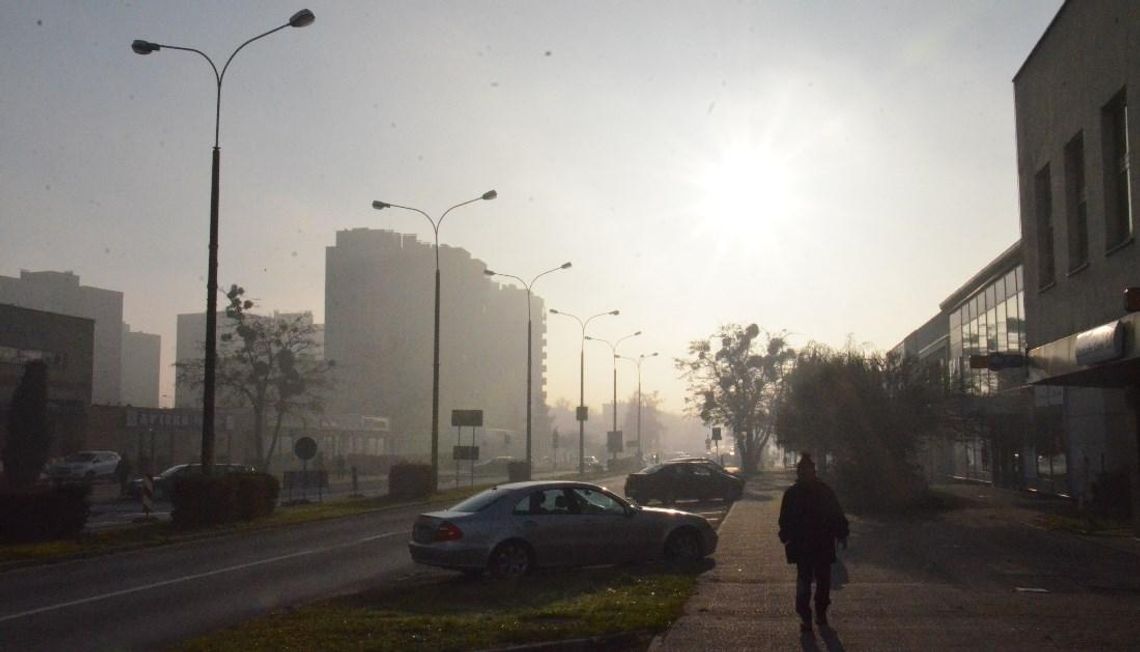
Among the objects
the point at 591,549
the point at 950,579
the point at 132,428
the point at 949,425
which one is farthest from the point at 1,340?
the point at 950,579

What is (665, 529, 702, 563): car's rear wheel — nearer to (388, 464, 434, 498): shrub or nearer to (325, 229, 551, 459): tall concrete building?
(388, 464, 434, 498): shrub

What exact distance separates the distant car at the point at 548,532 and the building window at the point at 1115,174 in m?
9.96

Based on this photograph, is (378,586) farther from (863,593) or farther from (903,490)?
(903,490)

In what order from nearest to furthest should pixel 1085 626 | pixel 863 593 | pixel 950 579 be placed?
pixel 1085 626 → pixel 863 593 → pixel 950 579

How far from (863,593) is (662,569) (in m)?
3.87

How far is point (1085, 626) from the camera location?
1062cm

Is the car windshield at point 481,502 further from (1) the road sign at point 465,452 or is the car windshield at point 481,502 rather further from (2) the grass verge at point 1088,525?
(1) the road sign at point 465,452

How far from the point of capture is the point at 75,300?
Result: 595 ft

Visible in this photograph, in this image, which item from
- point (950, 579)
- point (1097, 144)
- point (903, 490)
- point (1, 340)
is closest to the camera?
point (950, 579)

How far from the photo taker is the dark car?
121ft

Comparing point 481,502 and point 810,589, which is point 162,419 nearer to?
point 481,502

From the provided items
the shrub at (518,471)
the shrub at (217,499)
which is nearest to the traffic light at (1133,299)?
the shrub at (217,499)

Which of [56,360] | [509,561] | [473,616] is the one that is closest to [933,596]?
[473,616]

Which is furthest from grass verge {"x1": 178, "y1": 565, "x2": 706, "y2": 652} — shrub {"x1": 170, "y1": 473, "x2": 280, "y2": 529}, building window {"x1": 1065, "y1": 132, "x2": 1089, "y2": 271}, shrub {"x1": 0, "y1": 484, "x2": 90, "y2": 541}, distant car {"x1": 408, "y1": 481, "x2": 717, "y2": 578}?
building window {"x1": 1065, "y1": 132, "x2": 1089, "y2": 271}
